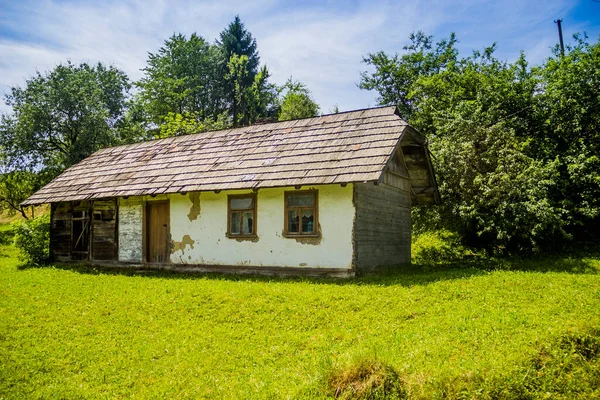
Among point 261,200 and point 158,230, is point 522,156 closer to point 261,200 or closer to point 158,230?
point 261,200

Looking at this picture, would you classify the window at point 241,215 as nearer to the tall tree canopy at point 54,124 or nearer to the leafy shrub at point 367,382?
the leafy shrub at point 367,382

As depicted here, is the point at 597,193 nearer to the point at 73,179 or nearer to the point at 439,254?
the point at 439,254

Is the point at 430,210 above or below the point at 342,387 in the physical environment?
above

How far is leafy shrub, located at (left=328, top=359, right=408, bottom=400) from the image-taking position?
5.32 metres

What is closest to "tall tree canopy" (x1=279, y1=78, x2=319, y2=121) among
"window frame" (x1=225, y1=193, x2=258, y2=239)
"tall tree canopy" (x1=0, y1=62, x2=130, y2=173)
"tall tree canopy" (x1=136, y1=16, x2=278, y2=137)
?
"tall tree canopy" (x1=136, y1=16, x2=278, y2=137)

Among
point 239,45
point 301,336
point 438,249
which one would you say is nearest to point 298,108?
point 239,45

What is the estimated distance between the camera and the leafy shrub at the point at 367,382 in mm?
5324

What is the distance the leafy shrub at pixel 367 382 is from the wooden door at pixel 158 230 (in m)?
A: 11.2

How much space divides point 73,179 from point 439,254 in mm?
15880

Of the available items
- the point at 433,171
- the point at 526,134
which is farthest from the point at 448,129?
the point at 526,134

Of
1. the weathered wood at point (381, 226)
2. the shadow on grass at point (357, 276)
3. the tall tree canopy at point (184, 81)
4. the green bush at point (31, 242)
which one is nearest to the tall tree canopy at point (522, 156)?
the weathered wood at point (381, 226)

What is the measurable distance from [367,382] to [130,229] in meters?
13.3

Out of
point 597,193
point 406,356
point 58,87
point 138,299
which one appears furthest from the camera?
point 58,87

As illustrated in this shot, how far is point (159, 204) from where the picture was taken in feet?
52.9
